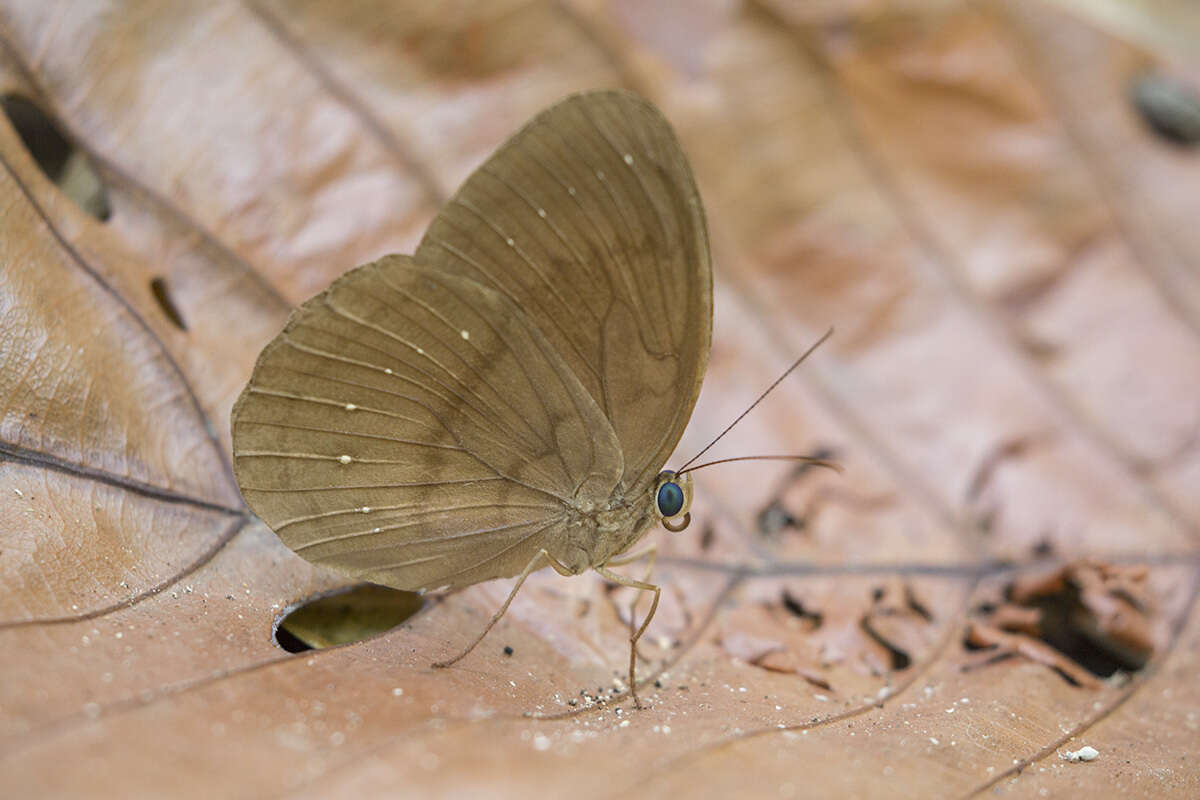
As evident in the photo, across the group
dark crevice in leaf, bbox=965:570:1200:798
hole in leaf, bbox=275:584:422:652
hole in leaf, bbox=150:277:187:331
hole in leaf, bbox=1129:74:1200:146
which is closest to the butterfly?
hole in leaf, bbox=275:584:422:652

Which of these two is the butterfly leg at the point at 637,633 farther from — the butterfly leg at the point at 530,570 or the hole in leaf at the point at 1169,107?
the hole in leaf at the point at 1169,107

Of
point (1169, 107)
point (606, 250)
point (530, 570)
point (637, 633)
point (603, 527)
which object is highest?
point (1169, 107)

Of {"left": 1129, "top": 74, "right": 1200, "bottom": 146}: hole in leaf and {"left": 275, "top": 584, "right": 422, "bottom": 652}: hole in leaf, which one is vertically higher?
{"left": 1129, "top": 74, "right": 1200, "bottom": 146}: hole in leaf

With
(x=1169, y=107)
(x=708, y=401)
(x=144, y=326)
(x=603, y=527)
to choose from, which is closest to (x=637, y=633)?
(x=603, y=527)

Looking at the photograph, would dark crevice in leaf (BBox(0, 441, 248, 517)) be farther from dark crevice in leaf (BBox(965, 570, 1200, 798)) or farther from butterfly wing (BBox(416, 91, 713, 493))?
dark crevice in leaf (BBox(965, 570, 1200, 798))

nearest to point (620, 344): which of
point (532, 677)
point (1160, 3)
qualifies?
point (532, 677)

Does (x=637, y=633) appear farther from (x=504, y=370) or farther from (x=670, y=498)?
(x=504, y=370)
